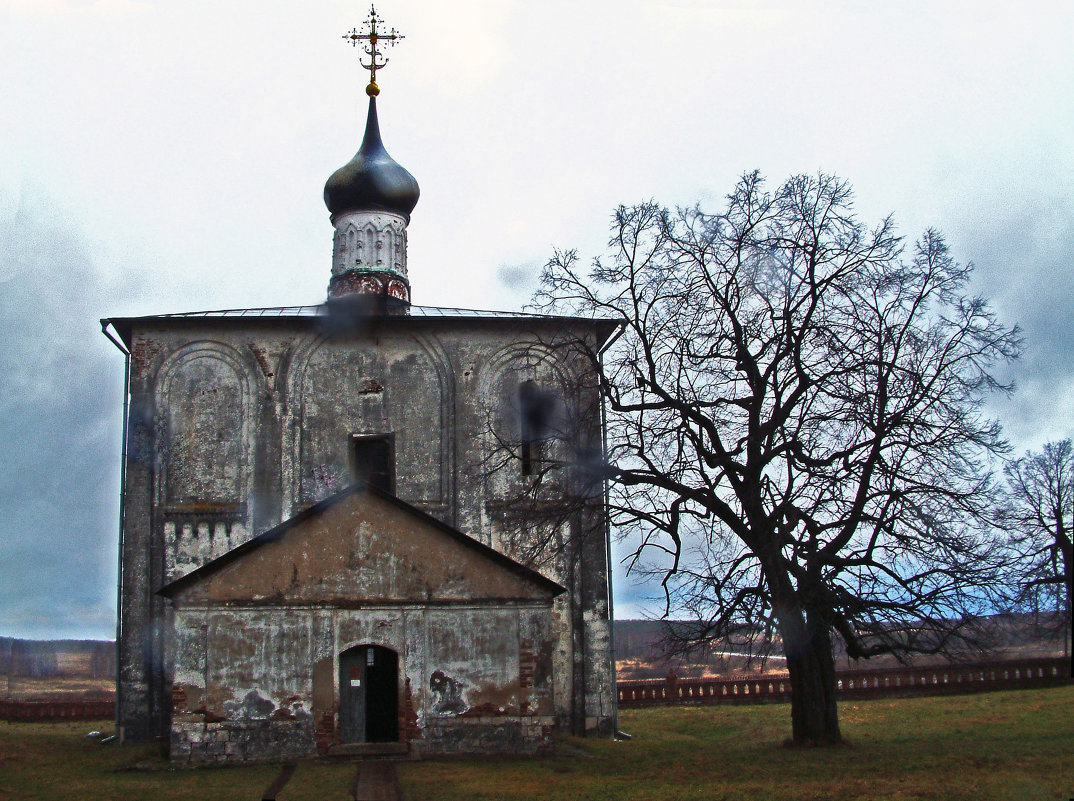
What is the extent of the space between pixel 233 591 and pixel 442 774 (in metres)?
3.84

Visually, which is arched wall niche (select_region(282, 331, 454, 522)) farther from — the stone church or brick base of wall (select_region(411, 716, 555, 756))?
brick base of wall (select_region(411, 716, 555, 756))

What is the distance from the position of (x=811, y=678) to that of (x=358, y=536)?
6.37m

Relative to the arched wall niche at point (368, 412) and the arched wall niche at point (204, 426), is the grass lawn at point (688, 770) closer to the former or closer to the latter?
the arched wall niche at point (204, 426)

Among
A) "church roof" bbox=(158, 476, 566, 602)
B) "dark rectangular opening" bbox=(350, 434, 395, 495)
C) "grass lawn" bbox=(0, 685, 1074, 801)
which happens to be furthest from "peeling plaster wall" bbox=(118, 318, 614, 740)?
"church roof" bbox=(158, 476, 566, 602)

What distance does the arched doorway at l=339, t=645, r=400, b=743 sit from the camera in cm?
1447

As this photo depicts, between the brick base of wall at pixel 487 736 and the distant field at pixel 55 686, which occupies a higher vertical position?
the brick base of wall at pixel 487 736

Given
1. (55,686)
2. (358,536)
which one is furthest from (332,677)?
(55,686)

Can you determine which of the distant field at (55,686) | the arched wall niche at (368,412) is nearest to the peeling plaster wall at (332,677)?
the arched wall niche at (368,412)

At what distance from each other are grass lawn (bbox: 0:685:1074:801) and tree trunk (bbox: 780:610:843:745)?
35 cm

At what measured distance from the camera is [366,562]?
48.6 ft

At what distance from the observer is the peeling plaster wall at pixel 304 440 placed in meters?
17.7

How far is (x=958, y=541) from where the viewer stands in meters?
13.5

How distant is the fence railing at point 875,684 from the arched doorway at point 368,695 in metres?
12.5

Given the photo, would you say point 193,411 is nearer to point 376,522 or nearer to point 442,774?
point 376,522
